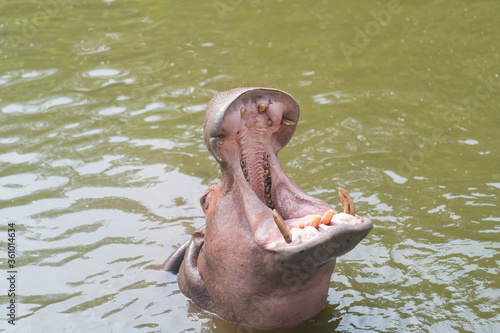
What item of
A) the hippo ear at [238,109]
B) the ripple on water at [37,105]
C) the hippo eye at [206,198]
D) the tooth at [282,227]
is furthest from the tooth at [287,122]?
the ripple on water at [37,105]

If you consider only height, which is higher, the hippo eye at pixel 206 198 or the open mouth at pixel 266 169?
the open mouth at pixel 266 169

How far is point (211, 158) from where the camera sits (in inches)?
306

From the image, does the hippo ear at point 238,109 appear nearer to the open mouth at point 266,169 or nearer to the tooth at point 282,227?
the open mouth at point 266,169

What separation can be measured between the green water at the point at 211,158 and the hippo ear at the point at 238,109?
129 cm

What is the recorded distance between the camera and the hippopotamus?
4367mm

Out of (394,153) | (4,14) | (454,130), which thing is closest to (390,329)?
(394,153)

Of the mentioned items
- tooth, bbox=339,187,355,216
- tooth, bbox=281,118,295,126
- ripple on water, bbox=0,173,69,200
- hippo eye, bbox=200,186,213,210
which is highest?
tooth, bbox=281,118,295,126

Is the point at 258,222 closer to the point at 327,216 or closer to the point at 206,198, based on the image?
the point at 327,216

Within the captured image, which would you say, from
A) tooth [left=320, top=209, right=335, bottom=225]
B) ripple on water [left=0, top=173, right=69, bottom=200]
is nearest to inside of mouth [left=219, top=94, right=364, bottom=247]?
tooth [left=320, top=209, right=335, bottom=225]

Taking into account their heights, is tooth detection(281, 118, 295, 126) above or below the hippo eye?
above

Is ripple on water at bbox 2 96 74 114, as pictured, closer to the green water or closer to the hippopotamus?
the green water

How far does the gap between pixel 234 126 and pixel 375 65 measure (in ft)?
17.7

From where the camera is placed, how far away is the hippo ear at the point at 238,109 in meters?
4.46

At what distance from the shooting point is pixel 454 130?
7.85m
